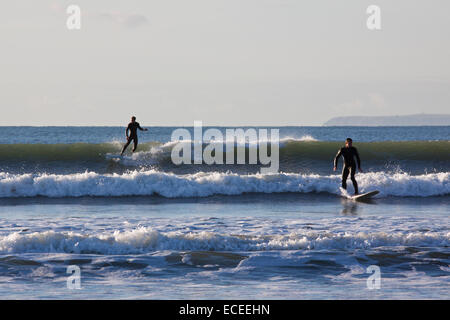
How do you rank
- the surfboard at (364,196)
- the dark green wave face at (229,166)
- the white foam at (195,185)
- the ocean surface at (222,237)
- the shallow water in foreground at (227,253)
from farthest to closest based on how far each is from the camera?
the dark green wave face at (229,166) → the white foam at (195,185) → the surfboard at (364,196) → the ocean surface at (222,237) → the shallow water in foreground at (227,253)

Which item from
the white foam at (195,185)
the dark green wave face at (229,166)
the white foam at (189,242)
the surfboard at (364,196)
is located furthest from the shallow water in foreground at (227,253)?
the dark green wave face at (229,166)

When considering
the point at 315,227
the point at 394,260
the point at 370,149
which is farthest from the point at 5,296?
the point at 370,149

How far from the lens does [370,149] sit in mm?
30281

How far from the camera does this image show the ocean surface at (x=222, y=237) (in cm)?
862

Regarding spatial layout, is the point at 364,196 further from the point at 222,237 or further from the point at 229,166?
the point at 229,166

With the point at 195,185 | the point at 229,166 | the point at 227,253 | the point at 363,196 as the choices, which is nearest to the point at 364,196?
the point at 363,196

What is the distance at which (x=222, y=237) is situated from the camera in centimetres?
1123

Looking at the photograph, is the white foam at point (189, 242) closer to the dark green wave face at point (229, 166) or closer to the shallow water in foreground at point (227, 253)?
the shallow water in foreground at point (227, 253)

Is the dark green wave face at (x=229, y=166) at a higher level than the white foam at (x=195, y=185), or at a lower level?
higher

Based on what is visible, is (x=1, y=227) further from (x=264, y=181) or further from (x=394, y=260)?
(x=264, y=181)

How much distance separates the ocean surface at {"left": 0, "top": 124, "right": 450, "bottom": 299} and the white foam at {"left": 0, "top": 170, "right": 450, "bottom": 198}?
1.6 inches

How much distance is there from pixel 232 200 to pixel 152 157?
9.13m

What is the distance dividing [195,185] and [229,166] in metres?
5.78

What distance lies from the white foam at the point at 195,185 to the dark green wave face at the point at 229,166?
4033mm
